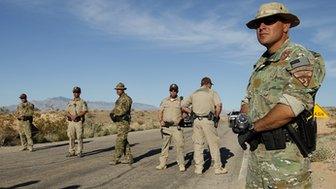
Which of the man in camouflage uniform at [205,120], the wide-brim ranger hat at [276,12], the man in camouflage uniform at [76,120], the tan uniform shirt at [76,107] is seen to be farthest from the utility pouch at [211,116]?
the wide-brim ranger hat at [276,12]

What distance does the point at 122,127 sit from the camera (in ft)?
46.8

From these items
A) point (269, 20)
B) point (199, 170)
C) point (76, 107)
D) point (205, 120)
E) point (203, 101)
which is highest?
point (269, 20)

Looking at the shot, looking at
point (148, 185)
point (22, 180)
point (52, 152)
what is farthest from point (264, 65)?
point (52, 152)

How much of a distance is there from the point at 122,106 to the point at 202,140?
2.94m

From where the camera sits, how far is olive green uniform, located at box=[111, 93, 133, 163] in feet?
46.4

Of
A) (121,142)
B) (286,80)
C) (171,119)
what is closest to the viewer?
(286,80)

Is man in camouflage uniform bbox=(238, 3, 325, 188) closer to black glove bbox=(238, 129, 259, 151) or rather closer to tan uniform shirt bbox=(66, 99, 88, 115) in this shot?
black glove bbox=(238, 129, 259, 151)

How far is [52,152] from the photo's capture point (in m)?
18.0

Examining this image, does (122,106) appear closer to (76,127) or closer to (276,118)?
(76,127)

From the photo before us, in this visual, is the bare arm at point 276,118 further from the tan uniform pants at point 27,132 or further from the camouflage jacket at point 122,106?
the tan uniform pants at point 27,132

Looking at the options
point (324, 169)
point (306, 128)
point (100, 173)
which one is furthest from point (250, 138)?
point (324, 169)

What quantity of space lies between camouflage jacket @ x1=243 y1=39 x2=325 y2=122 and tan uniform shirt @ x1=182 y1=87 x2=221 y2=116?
840 centimetres

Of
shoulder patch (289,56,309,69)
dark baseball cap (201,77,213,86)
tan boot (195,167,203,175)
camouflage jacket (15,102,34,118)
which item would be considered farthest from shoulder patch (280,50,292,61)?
camouflage jacket (15,102,34,118)

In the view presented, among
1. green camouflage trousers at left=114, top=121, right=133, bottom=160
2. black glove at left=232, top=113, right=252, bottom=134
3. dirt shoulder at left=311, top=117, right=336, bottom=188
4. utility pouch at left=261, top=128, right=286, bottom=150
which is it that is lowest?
dirt shoulder at left=311, top=117, right=336, bottom=188
